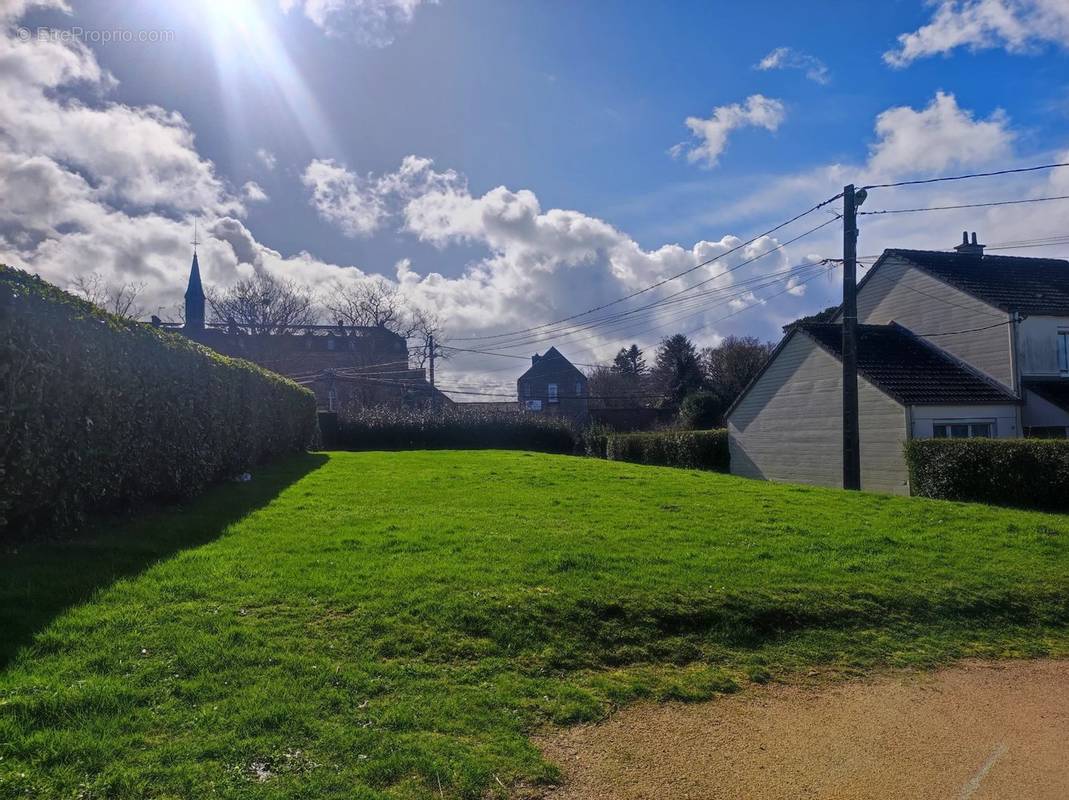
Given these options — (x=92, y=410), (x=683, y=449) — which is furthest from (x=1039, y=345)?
(x=92, y=410)

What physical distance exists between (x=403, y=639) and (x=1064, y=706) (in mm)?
4800

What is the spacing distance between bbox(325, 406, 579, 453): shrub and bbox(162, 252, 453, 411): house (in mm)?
10612

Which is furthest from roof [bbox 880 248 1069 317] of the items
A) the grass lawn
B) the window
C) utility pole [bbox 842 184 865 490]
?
the grass lawn

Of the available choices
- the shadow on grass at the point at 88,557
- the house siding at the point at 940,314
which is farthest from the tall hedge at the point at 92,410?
the house siding at the point at 940,314

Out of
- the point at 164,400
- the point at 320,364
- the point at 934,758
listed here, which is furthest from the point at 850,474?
the point at 320,364

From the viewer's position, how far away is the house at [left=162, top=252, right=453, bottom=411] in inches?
2173

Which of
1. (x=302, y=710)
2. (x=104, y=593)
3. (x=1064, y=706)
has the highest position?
(x=104, y=593)

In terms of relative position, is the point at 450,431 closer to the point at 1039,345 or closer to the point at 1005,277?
the point at 1005,277

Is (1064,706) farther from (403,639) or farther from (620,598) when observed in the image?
(403,639)

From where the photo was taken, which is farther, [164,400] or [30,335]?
[164,400]

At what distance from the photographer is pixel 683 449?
2834 centimetres

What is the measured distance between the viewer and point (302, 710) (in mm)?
3828

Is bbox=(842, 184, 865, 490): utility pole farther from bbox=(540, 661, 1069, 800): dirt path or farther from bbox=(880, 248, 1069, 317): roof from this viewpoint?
bbox=(540, 661, 1069, 800): dirt path

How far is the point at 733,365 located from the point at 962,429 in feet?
102
